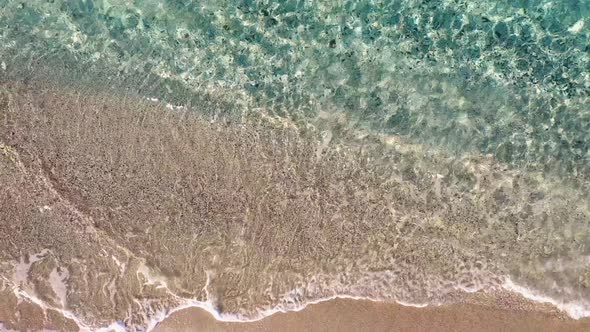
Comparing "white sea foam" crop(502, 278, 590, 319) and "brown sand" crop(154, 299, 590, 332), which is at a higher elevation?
"white sea foam" crop(502, 278, 590, 319)

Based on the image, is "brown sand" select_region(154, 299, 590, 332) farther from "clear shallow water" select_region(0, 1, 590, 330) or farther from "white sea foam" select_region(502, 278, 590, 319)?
"clear shallow water" select_region(0, 1, 590, 330)

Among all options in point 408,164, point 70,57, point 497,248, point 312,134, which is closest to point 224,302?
point 312,134

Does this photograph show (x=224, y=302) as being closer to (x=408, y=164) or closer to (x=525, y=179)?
(x=408, y=164)

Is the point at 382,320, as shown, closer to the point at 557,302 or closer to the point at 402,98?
the point at 557,302

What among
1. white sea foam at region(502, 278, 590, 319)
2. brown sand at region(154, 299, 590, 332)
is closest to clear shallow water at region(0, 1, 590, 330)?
white sea foam at region(502, 278, 590, 319)

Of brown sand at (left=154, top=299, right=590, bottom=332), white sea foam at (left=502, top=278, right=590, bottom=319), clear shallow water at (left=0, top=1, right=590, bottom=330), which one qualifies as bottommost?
brown sand at (left=154, top=299, right=590, bottom=332)

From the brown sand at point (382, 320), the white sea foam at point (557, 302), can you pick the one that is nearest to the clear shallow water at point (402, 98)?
the white sea foam at point (557, 302)
